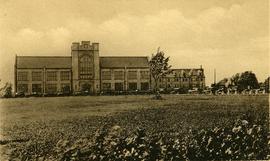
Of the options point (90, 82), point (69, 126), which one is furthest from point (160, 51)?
point (69, 126)

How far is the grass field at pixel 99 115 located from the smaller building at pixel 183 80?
246 mm

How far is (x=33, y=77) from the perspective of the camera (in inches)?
269

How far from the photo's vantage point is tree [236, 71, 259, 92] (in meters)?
7.92

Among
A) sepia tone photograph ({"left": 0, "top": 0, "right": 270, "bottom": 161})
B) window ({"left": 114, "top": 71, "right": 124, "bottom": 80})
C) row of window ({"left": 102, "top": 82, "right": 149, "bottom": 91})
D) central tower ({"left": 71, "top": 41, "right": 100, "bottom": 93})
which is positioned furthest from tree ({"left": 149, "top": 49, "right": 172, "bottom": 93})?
central tower ({"left": 71, "top": 41, "right": 100, "bottom": 93})

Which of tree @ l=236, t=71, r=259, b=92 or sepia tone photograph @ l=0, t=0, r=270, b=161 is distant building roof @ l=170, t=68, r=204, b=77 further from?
tree @ l=236, t=71, r=259, b=92

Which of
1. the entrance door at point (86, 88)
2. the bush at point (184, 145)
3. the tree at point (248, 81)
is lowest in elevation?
the bush at point (184, 145)

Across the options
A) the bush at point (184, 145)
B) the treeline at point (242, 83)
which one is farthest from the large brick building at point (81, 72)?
the treeline at point (242, 83)

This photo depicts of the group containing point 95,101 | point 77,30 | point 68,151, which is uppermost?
point 77,30

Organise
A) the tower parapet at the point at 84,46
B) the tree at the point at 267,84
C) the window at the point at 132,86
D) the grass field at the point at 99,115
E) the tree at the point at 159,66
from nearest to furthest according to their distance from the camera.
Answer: the grass field at the point at 99,115
the tower parapet at the point at 84,46
the tree at the point at 159,66
the window at the point at 132,86
the tree at the point at 267,84

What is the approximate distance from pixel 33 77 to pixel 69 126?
96cm

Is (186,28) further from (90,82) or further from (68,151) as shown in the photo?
(68,151)

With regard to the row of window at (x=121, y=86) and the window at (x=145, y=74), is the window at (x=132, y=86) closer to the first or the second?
the row of window at (x=121, y=86)

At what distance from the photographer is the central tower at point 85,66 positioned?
6.65 metres

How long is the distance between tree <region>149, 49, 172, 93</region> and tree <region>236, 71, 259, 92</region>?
144 cm
